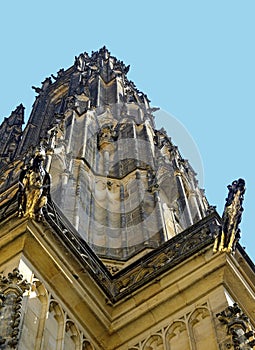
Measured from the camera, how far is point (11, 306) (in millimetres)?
10453

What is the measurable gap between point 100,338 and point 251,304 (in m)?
2.56

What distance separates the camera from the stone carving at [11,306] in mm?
9859

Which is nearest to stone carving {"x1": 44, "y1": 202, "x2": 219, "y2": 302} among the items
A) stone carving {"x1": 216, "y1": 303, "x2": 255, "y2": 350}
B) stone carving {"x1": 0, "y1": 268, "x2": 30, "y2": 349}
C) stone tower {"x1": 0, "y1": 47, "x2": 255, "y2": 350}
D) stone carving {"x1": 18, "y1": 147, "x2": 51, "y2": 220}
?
stone tower {"x1": 0, "y1": 47, "x2": 255, "y2": 350}

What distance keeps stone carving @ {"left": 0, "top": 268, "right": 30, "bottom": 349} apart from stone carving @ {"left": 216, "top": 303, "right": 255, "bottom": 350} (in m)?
2.95

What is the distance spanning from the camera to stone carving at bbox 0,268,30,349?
9.86 m

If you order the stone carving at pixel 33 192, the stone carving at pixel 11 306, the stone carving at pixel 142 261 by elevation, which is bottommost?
the stone carving at pixel 11 306

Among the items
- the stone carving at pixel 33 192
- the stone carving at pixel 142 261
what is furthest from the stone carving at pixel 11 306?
the stone carving at pixel 142 261

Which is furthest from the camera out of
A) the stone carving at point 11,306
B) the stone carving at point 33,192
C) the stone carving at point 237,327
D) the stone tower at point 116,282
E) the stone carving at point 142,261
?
the stone carving at point 142,261

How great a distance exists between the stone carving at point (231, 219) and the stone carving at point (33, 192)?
298 centimetres

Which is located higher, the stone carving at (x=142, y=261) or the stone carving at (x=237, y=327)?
the stone carving at (x=142, y=261)

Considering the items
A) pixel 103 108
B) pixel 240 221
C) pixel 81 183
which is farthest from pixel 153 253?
pixel 103 108

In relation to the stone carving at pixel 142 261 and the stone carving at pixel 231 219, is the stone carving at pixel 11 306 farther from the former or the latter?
the stone carving at pixel 231 219

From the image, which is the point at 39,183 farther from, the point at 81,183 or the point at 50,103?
the point at 50,103

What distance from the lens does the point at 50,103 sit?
44.4m
